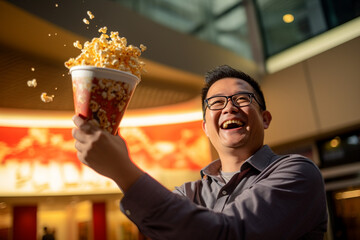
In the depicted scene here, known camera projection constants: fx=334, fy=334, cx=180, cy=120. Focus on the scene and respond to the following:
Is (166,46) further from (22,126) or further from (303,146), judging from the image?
(22,126)

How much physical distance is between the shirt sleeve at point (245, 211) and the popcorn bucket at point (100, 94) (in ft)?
0.55

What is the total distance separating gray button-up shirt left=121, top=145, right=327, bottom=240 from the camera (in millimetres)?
625

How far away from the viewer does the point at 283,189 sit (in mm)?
758

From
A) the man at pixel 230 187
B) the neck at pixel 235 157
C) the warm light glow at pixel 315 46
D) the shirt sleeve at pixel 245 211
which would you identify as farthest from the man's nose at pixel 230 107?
the warm light glow at pixel 315 46

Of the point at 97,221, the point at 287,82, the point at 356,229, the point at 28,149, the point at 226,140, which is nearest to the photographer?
the point at 226,140

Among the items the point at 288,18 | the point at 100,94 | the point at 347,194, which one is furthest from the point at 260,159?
the point at 288,18

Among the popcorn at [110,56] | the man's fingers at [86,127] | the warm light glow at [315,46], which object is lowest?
the man's fingers at [86,127]

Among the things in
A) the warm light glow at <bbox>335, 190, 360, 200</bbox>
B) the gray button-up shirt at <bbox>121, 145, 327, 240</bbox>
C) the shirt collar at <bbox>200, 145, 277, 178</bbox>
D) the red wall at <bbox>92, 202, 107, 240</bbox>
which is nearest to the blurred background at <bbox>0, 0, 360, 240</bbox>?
the warm light glow at <bbox>335, 190, 360, 200</bbox>

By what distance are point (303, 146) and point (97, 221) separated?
5256 millimetres

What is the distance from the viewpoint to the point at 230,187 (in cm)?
97

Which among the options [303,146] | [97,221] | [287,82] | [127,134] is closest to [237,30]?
[287,82]

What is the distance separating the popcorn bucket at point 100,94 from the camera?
0.72 meters

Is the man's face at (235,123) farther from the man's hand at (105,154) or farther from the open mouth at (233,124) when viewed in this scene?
the man's hand at (105,154)

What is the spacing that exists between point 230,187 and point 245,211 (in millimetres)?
267
